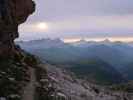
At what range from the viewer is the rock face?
92.5 metres

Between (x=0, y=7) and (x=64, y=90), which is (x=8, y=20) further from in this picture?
(x=64, y=90)

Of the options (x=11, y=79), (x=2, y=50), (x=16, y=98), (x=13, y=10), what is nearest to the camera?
(x=16, y=98)

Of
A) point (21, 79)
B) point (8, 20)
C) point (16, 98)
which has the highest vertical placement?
point (8, 20)

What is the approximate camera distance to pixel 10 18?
95812 mm

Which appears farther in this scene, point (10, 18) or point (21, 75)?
point (10, 18)

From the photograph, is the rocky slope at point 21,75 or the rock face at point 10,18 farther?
the rock face at point 10,18

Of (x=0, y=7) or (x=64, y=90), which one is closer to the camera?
(x=64, y=90)

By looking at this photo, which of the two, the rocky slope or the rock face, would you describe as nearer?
the rocky slope

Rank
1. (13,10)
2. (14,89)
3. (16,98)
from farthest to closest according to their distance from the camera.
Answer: (13,10)
(14,89)
(16,98)

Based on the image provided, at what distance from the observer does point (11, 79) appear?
2980 inches

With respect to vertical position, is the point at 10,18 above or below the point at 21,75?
above

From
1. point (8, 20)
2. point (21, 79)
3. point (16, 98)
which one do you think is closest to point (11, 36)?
point (8, 20)

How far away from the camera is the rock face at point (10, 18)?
92.5 metres

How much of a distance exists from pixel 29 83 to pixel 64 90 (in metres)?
7.21
